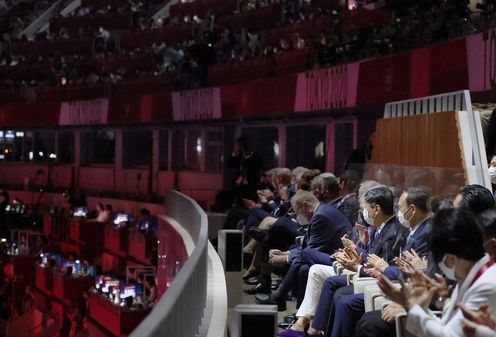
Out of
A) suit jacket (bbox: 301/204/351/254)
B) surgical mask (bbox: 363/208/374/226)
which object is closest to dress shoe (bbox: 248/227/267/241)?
suit jacket (bbox: 301/204/351/254)

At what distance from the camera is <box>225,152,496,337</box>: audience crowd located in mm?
3566

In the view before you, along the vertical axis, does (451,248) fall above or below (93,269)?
above

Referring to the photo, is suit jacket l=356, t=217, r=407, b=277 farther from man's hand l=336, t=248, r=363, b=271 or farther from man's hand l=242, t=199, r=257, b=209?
man's hand l=242, t=199, r=257, b=209

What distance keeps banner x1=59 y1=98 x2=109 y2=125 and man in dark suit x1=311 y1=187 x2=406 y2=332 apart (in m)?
18.2

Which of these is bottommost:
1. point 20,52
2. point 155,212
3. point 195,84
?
point 155,212

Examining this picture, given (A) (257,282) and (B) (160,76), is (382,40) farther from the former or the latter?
(B) (160,76)

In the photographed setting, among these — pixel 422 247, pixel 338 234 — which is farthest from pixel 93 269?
pixel 422 247

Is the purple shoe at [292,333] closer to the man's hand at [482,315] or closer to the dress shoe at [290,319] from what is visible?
the dress shoe at [290,319]

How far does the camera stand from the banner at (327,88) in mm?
13586

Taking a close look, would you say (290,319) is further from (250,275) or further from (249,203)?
(249,203)

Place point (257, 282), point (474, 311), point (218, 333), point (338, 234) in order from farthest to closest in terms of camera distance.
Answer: point (257, 282) < point (338, 234) < point (218, 333) < point (474, 311)

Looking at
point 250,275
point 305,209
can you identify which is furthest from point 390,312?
point 250,275

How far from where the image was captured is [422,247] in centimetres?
538

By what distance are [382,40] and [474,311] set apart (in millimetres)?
10259
